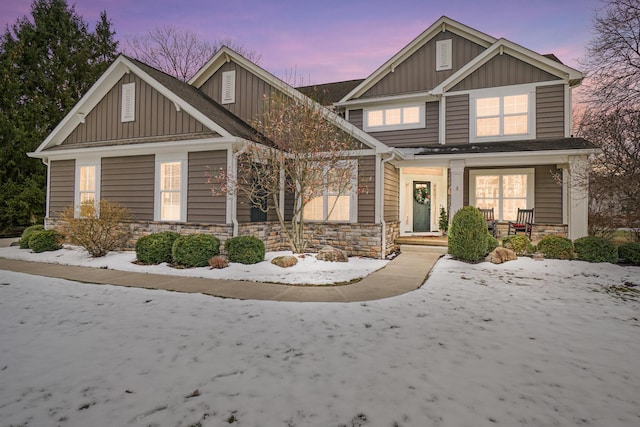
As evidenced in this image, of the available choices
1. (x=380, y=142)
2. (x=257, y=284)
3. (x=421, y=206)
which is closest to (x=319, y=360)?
(x=257, y=284)

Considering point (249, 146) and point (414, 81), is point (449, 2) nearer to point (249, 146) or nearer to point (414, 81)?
point (414, 81)

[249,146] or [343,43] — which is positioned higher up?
[343,43]

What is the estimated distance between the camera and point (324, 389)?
2682mm

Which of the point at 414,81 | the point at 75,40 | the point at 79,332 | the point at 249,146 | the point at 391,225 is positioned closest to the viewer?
the point at 79,332

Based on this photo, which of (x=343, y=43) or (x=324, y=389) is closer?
(x=324, y=389)

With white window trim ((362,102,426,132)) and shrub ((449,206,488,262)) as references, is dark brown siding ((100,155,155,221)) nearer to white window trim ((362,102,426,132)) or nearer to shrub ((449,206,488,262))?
white window trim ((362,102,426,132))

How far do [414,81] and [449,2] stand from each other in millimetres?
3375

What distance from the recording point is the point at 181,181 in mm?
9383

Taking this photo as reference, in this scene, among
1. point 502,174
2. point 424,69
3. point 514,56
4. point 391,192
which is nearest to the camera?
point 391,192

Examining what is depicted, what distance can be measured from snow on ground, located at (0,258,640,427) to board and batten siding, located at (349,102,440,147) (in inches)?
307

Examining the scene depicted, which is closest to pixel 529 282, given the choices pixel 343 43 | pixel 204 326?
pixel 204 326

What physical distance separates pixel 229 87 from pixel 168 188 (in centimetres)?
461

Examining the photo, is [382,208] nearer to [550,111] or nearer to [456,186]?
[456,186]

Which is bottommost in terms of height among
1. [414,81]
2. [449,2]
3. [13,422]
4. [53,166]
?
[13,422]
